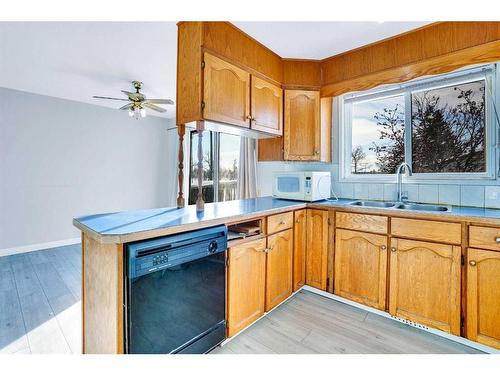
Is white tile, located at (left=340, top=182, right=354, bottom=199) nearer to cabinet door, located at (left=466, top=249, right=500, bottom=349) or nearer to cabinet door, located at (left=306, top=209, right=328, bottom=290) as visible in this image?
cabinet door, located at (left=306, top=209, right=328, bottom=290)

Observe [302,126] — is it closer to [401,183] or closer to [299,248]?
[401,183]

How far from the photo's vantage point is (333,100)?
2.76 metres

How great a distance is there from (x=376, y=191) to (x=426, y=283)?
1.03m

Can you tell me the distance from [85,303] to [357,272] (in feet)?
6.62

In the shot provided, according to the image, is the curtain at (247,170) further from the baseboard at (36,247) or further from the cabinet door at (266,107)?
the baseboard at (36,247)

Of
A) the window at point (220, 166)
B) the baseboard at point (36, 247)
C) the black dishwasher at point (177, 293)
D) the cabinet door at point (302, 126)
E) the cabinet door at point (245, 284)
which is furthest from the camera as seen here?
the window at point (220, 166)

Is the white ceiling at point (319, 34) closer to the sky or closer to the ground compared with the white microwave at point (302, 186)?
closer to the sky

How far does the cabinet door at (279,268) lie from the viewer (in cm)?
190

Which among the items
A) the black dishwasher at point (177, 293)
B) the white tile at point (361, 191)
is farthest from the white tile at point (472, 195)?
the black dishwasher at point (177, 293)

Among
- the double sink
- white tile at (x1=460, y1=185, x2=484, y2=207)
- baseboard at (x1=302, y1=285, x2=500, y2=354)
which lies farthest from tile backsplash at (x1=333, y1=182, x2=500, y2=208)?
baseboard at (x1=302, y1=285, x2=500, y2=354)

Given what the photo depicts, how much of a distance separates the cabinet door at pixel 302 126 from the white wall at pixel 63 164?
12.1 ft

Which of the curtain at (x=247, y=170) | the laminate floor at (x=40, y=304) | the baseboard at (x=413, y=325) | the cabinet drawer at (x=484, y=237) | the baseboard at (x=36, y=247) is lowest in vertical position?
the laminate floor at (x=40, y=304)
